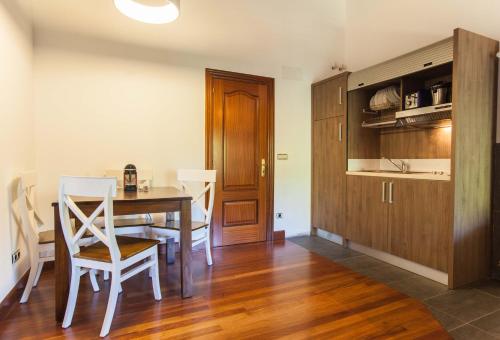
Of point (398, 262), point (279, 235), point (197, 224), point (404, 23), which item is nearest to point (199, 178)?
point (197, 224)

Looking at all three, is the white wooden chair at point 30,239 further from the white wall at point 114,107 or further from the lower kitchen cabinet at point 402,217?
the lower kitchen cabinet at point 402,217

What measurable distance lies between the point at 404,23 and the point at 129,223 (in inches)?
147

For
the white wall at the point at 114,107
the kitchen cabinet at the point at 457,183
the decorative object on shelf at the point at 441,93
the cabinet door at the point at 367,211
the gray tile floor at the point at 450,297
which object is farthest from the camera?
the cabinet door at the point at 367,211

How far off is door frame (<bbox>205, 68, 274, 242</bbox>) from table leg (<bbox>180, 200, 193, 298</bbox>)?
141 cm

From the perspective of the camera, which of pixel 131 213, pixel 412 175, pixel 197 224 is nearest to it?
pixel 131 213

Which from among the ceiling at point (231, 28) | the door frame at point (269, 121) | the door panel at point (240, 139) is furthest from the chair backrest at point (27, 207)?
the door panel at point (240, 139)

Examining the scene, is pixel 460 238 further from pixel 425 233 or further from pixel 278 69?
pixel 278 69

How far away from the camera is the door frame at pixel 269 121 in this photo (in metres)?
3.59

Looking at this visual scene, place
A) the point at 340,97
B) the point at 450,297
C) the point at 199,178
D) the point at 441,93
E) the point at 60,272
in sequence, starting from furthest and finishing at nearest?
1. the point at 340,97
2. the point at 199,178
3. the point at 441,93
4. the point at 450,297
5. the point at 60,272

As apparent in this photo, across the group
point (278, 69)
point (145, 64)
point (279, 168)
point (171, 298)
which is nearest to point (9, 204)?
point (171, 298)

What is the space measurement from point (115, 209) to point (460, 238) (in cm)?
273

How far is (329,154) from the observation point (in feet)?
12.7

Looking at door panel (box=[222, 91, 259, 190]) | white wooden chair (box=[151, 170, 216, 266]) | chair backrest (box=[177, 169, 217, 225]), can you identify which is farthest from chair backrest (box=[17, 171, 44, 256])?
door panel (box=[222, 91, 259, 190])

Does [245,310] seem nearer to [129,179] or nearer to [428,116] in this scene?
[129,179]
